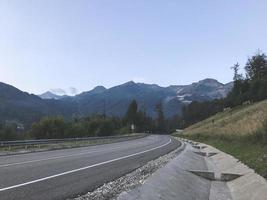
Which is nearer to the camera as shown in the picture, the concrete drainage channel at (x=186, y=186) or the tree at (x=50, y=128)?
the concrete drainage channel at (x=186, y=186)

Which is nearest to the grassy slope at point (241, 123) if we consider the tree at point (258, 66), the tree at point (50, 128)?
the tree at point (50, 128)

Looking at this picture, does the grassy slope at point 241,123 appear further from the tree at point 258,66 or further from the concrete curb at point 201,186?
the tree at point 258,66

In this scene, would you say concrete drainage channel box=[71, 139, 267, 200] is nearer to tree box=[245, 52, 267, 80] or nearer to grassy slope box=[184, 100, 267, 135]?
grassy slope box=[184, 100, 267, 135]

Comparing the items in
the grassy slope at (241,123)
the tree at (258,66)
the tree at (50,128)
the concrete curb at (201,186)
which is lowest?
the concrete curb at (201,186)

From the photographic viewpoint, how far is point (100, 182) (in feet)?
49.2

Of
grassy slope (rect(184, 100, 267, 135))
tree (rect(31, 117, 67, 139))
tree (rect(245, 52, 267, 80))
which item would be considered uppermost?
tree (rect(245, 52, 267, 80))

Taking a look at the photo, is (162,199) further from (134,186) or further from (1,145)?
(1,145)

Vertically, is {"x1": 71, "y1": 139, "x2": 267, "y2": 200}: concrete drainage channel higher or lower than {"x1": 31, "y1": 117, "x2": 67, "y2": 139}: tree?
lower

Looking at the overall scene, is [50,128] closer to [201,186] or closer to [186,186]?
[201,186]

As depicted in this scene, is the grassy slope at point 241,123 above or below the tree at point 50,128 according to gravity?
below

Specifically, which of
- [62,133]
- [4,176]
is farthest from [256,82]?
[4,176]

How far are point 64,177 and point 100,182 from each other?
1.16 m

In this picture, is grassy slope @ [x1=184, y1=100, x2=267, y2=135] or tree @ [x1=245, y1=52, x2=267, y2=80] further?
tree @ [x1=245, y1=52, x2=267, y2=80]

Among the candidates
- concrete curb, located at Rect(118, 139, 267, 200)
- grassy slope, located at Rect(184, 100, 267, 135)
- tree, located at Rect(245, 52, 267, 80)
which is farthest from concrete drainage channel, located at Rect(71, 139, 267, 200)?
tree, located at Rect(245, 52, 267, 80)
